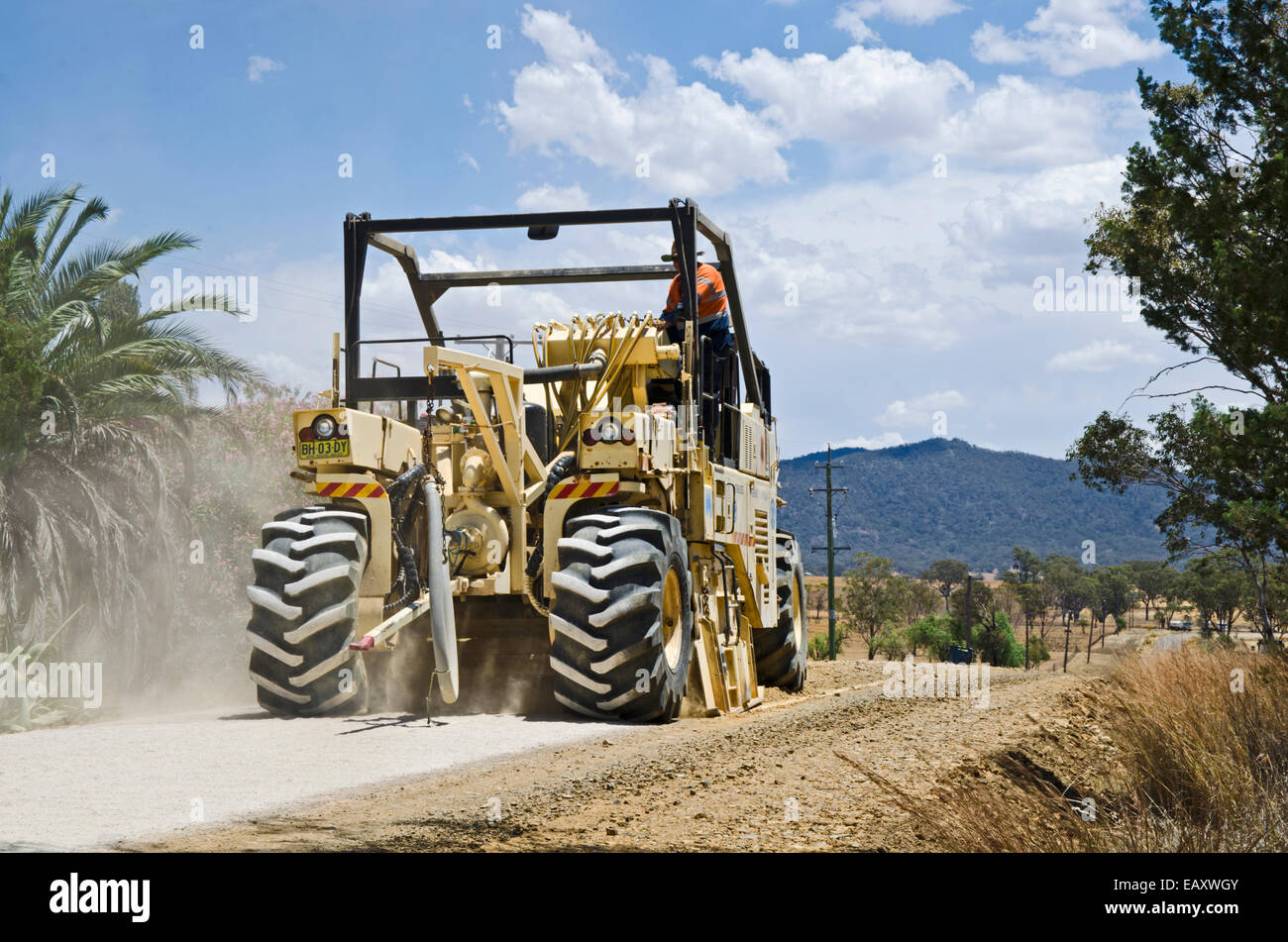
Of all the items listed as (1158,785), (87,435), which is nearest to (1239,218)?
(1158,785)

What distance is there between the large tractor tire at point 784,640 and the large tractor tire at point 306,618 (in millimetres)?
7280

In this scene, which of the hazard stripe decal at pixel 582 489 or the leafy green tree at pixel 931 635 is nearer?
the hazard stripe decal at pixel 582 489

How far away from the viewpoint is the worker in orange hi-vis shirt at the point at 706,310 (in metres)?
13.7

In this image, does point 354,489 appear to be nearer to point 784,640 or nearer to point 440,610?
point 440,610

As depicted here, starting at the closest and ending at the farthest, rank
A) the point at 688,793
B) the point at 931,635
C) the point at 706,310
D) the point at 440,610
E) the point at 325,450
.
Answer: the point at 688,793 → the point at 440,610 → the point at 325,450 → the point at 706,310 → the point at 931,635

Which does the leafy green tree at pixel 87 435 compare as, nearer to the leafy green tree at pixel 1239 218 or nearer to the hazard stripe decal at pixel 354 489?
the hazard stripe decal at pixel 354 489

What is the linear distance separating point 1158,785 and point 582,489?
536cm

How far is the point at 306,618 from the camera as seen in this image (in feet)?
35.3

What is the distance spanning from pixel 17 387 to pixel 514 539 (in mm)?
8070

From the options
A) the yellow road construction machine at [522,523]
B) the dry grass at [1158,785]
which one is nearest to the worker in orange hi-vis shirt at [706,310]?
the yellow road construction machine at [522,523]

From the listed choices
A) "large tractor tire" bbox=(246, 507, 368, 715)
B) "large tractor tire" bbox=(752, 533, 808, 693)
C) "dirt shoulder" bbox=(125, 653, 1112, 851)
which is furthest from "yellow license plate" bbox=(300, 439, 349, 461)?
"large tractor tire" bbox=(752, 533, 808, 693)

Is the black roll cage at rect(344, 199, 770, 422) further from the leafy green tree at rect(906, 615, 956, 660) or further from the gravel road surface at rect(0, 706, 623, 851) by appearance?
the leafy green tree at rect(906, 615, 956, 660)
